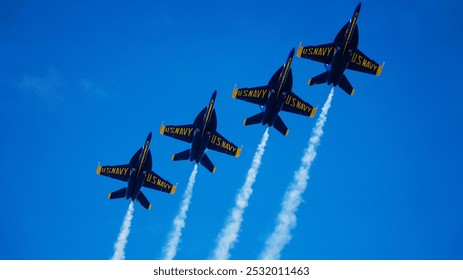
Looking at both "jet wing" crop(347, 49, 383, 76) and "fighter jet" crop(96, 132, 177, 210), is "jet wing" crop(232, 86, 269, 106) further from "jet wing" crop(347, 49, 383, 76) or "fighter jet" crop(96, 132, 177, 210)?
"fighter jet" crop(96, 132, 177, 210)

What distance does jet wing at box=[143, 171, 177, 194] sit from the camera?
90.2 metres

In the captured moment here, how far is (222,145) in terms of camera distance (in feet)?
288

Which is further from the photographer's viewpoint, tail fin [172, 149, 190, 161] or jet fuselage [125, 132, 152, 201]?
tail fin [172, 149, 190, 161]

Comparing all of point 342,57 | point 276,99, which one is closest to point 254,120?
point 276,99

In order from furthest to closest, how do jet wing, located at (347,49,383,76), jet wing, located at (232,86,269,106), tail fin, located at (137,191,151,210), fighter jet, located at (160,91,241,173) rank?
tail fin, located at (137,191,151,210), jet wing, located at (232,86,269,106), fighter jet, located at (160,91,241,173), jet wing, located at (347,49,383,76)

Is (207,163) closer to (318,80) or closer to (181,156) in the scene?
(181,156)

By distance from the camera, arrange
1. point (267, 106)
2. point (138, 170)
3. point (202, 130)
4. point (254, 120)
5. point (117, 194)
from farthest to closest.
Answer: point (117, 194), point (138, 170), point (254, 120), point (202, 130), point (267, 106)

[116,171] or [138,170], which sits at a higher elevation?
[116,171]

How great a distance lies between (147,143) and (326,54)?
27.7m

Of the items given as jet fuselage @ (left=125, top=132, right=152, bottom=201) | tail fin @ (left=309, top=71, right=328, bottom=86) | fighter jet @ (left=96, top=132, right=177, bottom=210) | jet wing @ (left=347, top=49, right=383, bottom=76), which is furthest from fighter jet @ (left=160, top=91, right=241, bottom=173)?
jet wing @ (left=347, top=49, right=383, bottom=76)

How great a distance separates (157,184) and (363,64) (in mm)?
35611

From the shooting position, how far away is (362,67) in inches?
3241
